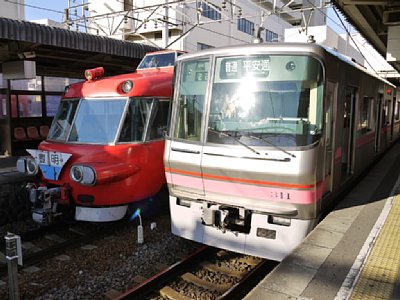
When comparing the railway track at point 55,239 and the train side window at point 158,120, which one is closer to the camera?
the railway track at point 55,239

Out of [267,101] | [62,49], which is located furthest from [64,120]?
[267,101]

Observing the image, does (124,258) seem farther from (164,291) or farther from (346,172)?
(346,172)

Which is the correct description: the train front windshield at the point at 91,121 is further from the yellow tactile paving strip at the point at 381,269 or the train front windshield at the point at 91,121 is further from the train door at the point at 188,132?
the yellow tactile paving strip at the point at 381,269

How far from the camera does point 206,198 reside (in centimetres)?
472

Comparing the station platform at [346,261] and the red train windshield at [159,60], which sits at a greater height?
the red train windshield at [159,60]

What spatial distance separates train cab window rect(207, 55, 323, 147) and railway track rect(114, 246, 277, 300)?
66.6 inches

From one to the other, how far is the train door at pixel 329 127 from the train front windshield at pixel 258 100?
0.32 m

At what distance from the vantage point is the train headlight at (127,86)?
6289 millimetres

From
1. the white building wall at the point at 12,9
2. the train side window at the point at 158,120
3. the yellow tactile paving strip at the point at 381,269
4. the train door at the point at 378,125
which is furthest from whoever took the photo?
the white building wall at the point at 12,9

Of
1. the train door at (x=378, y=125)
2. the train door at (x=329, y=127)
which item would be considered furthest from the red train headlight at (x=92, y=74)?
the train door at (x=378, y=125)

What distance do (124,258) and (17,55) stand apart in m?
6.15

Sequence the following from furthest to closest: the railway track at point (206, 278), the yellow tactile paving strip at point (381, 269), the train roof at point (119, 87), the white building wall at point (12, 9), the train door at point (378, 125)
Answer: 1. the white building wall at point (12, 9)
2. the train door at point (378, 125)
3. the train roof at point (119, 87)
4. the railway track at point (206, 278)
5. the yellow tactile paving strip at point (381, 269)

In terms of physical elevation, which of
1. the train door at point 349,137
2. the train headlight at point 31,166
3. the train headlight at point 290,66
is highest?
the train headlight at point 290,66

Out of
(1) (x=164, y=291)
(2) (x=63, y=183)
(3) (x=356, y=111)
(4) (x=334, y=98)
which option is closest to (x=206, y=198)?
(1) (x=164, y=291)
